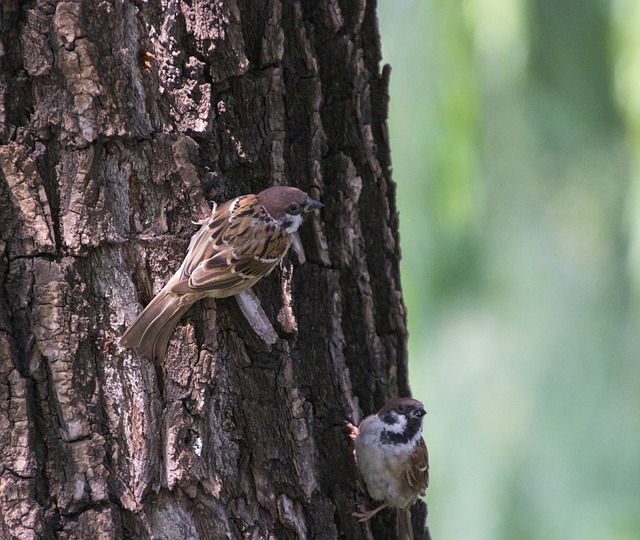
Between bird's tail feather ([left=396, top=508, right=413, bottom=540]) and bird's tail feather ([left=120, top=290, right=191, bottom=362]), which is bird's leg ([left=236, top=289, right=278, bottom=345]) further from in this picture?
bird's tail feather ([left=396, top=508, right=413, bottom=540])

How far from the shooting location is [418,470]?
2826 millimetres

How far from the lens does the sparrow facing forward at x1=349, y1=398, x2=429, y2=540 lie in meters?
2.35

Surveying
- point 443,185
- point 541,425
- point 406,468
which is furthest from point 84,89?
point 541,425

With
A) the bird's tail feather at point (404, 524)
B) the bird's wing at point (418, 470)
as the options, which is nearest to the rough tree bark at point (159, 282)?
the bird's tail feather at point (404, 524)

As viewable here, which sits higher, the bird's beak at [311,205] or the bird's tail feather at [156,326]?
the bird's beak at [311,205]

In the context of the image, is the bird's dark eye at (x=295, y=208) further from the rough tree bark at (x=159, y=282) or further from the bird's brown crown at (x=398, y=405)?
the bird's brown crown at (x=398, y=405)

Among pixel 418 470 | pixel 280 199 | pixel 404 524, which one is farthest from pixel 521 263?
pixel 280 199

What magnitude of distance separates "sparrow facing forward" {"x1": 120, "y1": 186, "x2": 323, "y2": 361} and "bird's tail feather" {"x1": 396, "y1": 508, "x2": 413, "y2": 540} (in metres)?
0.87

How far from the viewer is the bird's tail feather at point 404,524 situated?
7.86 feet

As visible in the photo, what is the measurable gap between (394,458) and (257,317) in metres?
0.91

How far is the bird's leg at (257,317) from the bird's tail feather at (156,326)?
6.9 inches

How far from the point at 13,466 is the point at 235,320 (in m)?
0.60

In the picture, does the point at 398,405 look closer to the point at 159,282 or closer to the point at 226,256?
the point at 226,256

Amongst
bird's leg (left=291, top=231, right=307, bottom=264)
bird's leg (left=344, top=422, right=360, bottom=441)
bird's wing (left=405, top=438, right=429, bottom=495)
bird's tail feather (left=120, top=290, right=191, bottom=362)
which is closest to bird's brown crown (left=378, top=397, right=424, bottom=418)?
bird's leg (left=344, top=422, right=360, bottom=441)
